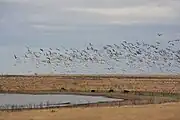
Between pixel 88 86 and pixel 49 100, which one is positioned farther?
pixel 88 86

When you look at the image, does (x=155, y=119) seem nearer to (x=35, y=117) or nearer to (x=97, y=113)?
(x=97, y=113)

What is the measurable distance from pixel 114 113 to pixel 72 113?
3858 millimetres

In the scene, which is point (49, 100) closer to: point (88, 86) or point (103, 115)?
point (103, 115)

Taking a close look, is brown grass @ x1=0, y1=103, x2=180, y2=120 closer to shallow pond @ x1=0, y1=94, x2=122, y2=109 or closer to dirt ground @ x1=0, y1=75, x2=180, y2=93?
shallow pond @ x1=0, y1=94, x2=122, y2=109

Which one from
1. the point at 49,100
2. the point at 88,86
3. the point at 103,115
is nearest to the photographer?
the point at 103,115

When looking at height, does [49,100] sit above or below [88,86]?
below

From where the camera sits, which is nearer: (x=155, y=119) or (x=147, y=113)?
(x=155, y=119)

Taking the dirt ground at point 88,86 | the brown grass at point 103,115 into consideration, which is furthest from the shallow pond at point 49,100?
the dirt ground at point 88,86

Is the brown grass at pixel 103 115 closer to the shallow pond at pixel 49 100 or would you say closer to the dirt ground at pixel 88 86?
the shallow pond at pixel 49 100

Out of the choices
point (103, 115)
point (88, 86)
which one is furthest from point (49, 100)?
point (88, 86)

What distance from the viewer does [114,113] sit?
4319 cm

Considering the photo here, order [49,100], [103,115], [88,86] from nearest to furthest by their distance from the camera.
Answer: [103,115] → [49,100] → [88,86]

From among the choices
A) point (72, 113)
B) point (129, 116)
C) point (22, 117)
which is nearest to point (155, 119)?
point (129, 116)

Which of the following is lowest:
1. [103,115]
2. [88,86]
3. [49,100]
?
[103,115]
